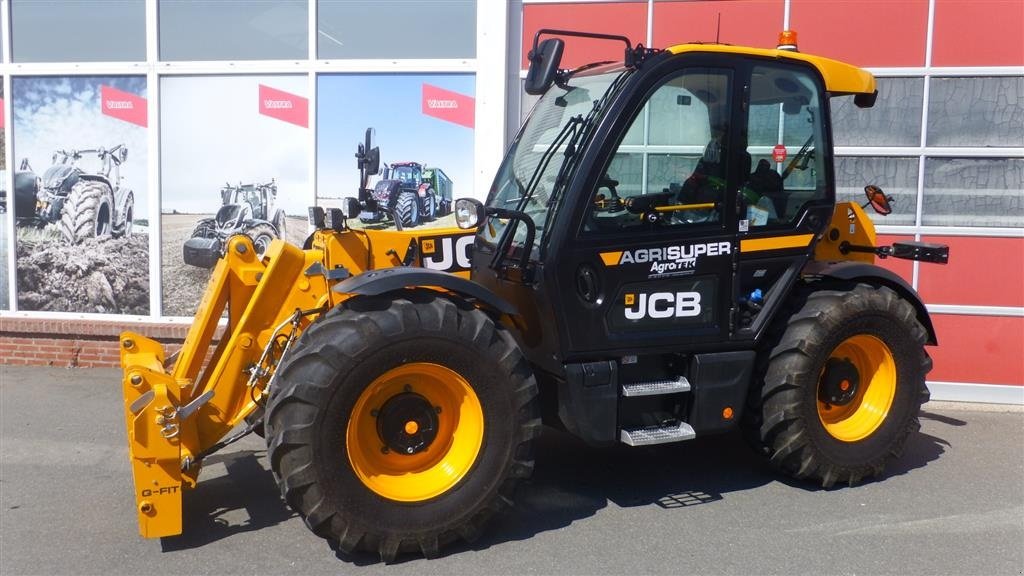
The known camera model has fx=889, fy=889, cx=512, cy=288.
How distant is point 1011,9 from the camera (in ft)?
23.5

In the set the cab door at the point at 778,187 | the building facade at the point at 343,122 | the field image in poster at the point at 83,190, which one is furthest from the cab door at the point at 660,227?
the field image in poster at the point at 83,190

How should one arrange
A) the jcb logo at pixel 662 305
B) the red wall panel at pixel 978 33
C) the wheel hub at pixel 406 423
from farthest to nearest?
1. the red wall panel at pixel 978 33
2. the jcb logo at pixel 662 305
3. the wheel hub at pixel 406 423

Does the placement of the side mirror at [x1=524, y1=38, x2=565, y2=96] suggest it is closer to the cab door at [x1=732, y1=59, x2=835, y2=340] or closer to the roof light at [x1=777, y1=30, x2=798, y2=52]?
the cab door at [x1=732, y1=59, x2=835, y2=340]

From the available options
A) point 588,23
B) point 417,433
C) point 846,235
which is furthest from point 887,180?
point 417,433

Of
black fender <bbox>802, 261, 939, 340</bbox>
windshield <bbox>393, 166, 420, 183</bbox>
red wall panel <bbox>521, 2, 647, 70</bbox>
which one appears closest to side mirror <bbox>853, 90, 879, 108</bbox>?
black fender <bbox>802, 261, 939, 340</bbox>

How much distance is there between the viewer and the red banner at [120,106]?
8.16m

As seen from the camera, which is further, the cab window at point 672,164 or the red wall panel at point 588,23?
the red wall panel at point 588,23

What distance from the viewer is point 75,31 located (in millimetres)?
8203

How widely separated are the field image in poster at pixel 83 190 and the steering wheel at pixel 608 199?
5.36m

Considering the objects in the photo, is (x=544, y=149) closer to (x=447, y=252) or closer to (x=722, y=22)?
(x=447, y=252)

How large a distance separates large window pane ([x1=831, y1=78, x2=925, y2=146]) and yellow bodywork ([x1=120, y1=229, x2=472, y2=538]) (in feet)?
14.3

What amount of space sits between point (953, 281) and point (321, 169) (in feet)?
18.1

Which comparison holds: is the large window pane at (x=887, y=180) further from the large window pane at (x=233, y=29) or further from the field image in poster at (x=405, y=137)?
the large window pane at (x=233, y=29)

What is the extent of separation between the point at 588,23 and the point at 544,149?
3308 mm
